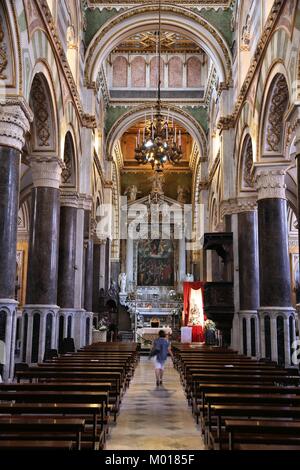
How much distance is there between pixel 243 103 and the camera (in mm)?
16672

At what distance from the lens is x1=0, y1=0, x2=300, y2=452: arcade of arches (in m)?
10.2

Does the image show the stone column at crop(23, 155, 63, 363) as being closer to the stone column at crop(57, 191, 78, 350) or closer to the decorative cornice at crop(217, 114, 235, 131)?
the stone column at crop(57, 191, 78, 350)

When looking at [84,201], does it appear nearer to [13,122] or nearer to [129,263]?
[13,122]

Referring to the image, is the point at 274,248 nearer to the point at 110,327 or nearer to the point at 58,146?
the point at 58,146

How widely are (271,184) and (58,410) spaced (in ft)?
33.8

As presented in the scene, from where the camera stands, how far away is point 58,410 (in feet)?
15.4

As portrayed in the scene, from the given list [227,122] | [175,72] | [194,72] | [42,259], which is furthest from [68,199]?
[194,72]

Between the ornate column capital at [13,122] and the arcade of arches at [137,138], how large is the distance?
0.03 meters

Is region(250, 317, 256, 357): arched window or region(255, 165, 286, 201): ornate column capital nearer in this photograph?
region(255, 165, 286, 201): ornate column capital

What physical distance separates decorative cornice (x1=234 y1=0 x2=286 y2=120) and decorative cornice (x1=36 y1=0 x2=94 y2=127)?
5288 mm

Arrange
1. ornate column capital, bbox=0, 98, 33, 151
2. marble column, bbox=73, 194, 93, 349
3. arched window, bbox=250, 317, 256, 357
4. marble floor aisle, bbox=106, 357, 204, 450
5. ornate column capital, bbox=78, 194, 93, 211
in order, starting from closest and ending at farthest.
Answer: marble floor aisle, bbox=106, 357, 204, 450, ornate column capital, bbox=0, 98, 33, 151, arched window, bbox=250, 317, 256, 357, marble column, bbox=73, 194, 93, 349, ornate column capital, bbox=78, 194, 93, 211

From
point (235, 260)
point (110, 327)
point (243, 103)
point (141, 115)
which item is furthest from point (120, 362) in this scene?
point (141, 115)

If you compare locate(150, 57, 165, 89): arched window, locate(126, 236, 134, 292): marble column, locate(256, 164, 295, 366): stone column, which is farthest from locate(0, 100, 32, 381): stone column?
locate(126, 236, 134, 292): marble column

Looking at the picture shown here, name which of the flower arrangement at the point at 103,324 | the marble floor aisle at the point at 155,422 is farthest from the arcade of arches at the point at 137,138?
the marble floor aisle at the point at 155,422
